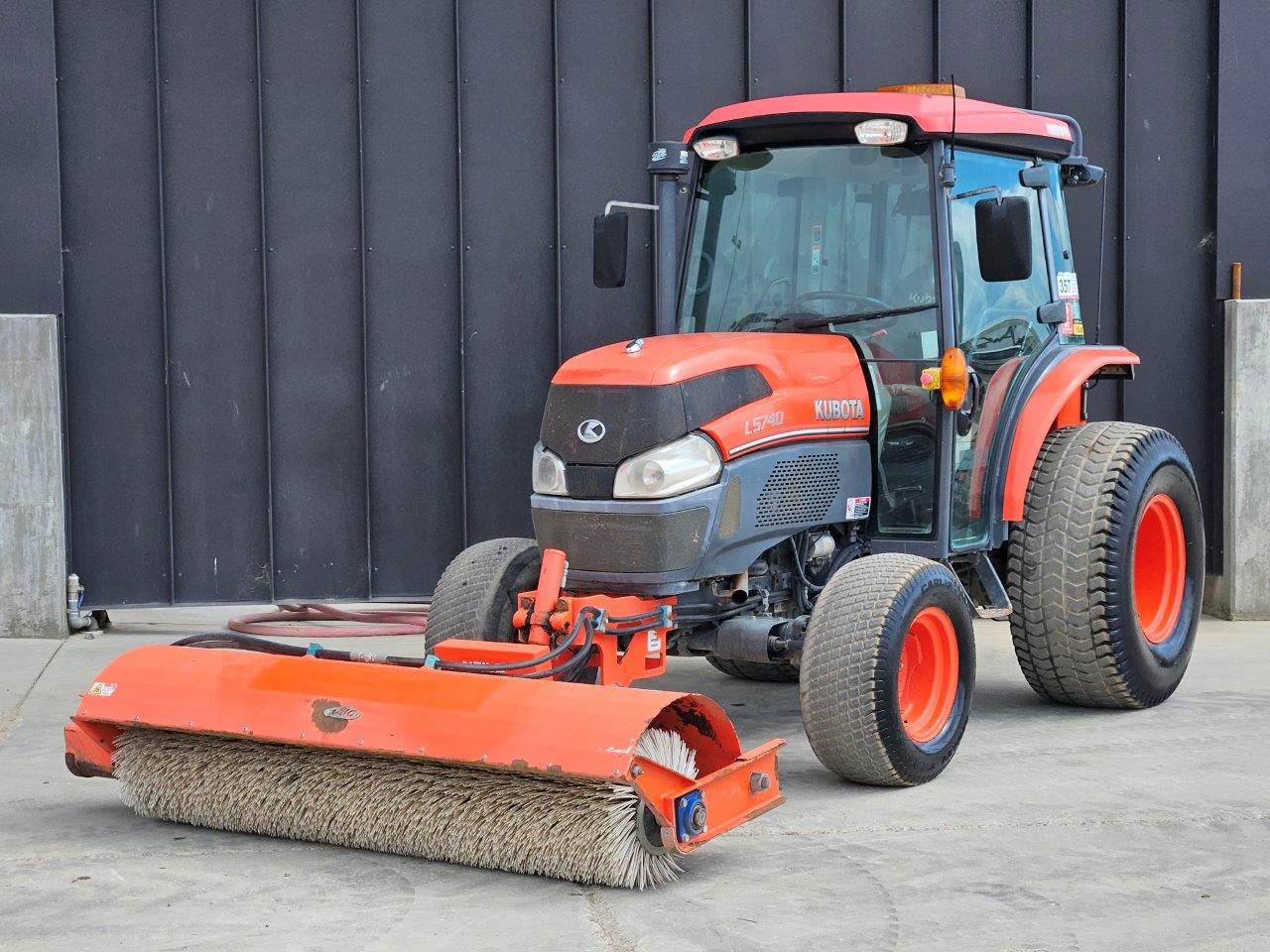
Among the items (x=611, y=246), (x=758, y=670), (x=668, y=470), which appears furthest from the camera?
(x=758, y=670)

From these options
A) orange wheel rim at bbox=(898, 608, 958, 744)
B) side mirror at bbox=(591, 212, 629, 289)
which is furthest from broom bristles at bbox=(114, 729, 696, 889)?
side mirror at bbox=(591, 212, 629, 289)

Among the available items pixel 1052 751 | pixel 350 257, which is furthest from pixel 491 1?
pixel 1052 751

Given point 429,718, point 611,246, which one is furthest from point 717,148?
point 429,718

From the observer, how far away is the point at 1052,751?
5.92m

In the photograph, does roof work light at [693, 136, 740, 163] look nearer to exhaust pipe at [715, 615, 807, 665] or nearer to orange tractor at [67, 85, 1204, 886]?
orange tractor at [67, 85, 1204, 886]

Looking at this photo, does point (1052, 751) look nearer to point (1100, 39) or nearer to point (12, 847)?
point (12, 847)

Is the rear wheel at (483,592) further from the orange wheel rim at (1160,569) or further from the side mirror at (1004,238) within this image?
the orange wheel rim at (1160,569)

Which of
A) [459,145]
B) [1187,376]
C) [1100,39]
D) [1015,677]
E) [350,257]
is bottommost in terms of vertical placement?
[1015,677]

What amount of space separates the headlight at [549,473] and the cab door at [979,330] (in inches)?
58.7

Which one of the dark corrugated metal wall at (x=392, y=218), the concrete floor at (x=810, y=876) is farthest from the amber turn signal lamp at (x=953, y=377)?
the dark corrugated metal wall at (x=392, y=218)

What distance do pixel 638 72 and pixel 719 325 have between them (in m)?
2.96

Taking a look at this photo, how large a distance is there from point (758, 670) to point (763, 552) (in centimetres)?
152

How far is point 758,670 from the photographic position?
7238mm

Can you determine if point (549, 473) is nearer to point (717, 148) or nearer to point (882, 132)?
point (717, 148)
